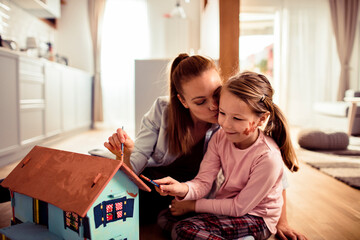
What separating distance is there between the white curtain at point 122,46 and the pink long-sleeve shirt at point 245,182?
3.76m

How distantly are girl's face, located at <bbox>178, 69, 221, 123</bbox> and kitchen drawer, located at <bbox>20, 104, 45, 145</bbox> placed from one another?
198 centimetres

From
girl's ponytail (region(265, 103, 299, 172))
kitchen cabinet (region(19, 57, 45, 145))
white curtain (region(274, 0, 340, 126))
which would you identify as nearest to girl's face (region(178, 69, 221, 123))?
girl's ponytail (region(265, 103, 299, 172))

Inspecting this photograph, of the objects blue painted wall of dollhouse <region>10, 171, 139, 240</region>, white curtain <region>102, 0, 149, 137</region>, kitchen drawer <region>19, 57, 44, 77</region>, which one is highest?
white curtain <region>102, 0, 149, 137</region>

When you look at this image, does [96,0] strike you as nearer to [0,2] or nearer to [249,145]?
[0,2]

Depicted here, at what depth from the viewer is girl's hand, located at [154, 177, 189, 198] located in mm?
885

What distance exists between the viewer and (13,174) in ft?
2.99

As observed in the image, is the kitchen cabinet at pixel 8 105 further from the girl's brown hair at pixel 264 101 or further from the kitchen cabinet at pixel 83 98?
the girl's brown hair at pixel 264 101

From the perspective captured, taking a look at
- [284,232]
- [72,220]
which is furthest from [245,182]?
[72,220]

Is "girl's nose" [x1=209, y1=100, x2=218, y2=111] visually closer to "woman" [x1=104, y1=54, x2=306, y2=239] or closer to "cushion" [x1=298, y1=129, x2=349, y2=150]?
"woman" [x1=104, y1=54, x2=306, y2=239]

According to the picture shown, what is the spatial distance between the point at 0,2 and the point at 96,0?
6.36 feet

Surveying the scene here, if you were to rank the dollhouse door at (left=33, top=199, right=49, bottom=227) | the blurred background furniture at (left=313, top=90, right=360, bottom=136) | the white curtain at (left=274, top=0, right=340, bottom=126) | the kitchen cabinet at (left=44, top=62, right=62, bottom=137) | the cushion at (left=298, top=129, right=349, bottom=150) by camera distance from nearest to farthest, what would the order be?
1. the dollhouse door at (left=33, top=199, right=49, bottom=227)
2. the cushion at (left=298, top=129, right=349, bottom=150)
3. the kitchen cabinet at (left=44, top=62, right=62, bottom=137)
4. the blurred background furniture at (left=313, top=90, right=360, bottom=136)
5. the white curtain at (left=274, top=0, right=340, bottom=126)

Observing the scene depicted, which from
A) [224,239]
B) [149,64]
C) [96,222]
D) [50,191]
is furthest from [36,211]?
[149,64]

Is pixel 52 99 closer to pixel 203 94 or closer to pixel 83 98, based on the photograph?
pixel 83 98

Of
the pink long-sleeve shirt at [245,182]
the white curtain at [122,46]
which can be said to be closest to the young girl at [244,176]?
the pink long-sleeve shirt at [245,182]
